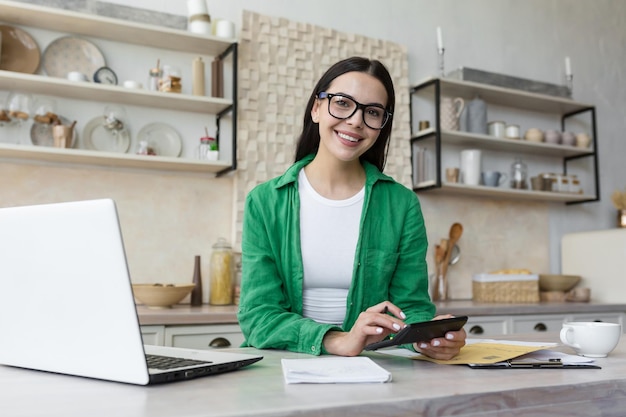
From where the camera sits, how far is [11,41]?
2.77 m

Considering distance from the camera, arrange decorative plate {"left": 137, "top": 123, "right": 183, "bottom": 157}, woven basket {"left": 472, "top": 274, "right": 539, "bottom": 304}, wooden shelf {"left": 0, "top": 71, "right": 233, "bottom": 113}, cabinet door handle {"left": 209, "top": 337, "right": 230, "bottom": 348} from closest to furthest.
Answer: cabinet door handle {"left": 209, "top": 337, "right": 230, "bottom": 348}, wooden shelf {"left": 0, "top": 71, "right": 233, "bottom": 113}, decorative plate {"left": 137, "top": 123, "right": 183, "bottom": 157}, woven basket {"left": 472, "top": 274, "right": 539, "bottom": 304}

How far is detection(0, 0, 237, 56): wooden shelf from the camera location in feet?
8.82

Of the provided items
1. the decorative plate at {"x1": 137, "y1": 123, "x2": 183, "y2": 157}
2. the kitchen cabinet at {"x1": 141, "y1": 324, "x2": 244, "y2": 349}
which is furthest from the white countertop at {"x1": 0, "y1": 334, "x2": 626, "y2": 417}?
the decorative plate at {"x1": 137, "y1": 123, "x2": 183, "y2": 157}

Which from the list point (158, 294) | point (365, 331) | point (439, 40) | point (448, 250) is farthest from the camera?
point (439, 40)

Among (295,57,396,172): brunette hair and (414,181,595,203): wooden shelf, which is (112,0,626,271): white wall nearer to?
(414,181,595,203): wooden shelf

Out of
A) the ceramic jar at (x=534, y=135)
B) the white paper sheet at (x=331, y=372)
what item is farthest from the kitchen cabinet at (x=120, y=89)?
the white paper sheet at (x=331, y=372)

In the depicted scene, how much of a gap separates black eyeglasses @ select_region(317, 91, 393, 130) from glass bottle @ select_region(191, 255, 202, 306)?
1.59 m

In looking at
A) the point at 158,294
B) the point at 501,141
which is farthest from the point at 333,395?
the point at 501,141

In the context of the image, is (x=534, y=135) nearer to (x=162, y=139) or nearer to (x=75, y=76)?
(x=162, y=139)

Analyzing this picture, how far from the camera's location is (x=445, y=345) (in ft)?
3.83

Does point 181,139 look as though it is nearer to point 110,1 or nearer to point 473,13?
point 110,1

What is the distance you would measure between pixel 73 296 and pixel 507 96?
340 cm

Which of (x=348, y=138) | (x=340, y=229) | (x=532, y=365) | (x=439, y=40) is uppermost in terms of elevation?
(x=439, y=40)

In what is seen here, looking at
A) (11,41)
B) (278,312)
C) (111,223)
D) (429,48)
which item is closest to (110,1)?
(11,41)
